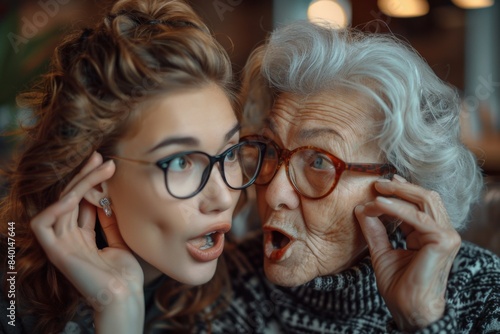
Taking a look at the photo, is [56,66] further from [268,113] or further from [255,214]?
[255,214]

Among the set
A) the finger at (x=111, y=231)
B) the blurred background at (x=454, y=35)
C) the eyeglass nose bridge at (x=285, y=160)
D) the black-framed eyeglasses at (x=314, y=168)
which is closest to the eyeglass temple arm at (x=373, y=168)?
the black-framed eyeglasses at (x=314, y=168)

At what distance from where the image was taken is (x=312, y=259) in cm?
128

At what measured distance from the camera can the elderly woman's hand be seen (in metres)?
1.12

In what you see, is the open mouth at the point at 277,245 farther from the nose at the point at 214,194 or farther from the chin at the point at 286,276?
the nose at the point at 214,194

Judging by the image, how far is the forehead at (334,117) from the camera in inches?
48.6

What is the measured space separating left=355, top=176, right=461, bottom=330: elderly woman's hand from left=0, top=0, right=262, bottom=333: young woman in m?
0.32

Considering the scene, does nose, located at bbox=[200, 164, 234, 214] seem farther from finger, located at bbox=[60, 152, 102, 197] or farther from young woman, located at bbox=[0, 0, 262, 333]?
finger, located at bbox=[60, 152, 102, 197]

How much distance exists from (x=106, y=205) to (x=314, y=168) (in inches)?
17.7

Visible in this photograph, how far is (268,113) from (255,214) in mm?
591

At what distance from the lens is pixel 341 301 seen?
1.37 meters

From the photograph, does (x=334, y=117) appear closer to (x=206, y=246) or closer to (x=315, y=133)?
(x=315, y=133)

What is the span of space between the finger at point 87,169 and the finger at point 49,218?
2 centimetres

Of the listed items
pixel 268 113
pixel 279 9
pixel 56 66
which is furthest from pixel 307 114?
pixel 279 9

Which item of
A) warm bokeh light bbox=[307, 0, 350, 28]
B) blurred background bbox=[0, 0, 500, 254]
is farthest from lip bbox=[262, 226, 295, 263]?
warm bokeh light bbox=[307, 0, 350, 28]
